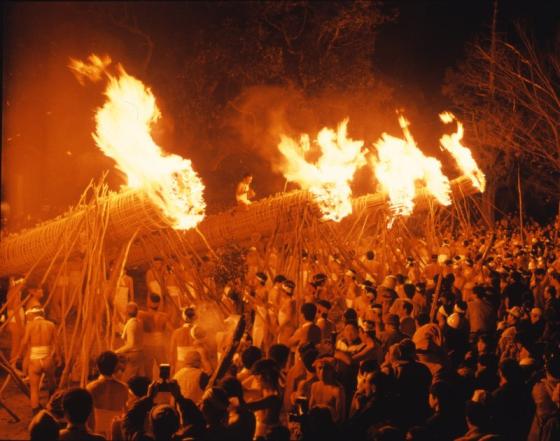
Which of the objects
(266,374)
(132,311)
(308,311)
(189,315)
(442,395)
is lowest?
(442,395)

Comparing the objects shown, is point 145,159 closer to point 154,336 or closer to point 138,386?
point 154,336

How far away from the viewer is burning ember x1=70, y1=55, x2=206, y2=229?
7.06m

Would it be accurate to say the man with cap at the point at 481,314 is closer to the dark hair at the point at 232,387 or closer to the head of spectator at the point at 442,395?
the head of spectator at the point at 442,395

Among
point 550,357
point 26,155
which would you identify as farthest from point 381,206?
point 26,155

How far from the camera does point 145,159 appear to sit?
23.2 ft

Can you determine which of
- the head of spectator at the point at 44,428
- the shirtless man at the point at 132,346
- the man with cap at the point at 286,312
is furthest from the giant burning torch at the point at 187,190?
the head of spectator at the point at 44,428

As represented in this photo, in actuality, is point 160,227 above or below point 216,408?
above

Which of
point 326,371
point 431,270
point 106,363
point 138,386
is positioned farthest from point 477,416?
point 431,270

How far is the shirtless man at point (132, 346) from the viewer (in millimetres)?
7789

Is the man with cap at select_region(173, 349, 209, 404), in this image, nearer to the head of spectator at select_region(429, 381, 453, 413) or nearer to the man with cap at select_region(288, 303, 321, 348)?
the man with cap at select_region(288, 303, 321, 348)

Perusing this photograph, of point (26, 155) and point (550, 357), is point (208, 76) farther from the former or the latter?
point (550, 357)

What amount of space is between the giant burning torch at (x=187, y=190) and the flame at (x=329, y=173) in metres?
0.01

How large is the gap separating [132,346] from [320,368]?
9.55ft

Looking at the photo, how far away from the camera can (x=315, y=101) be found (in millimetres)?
20812
